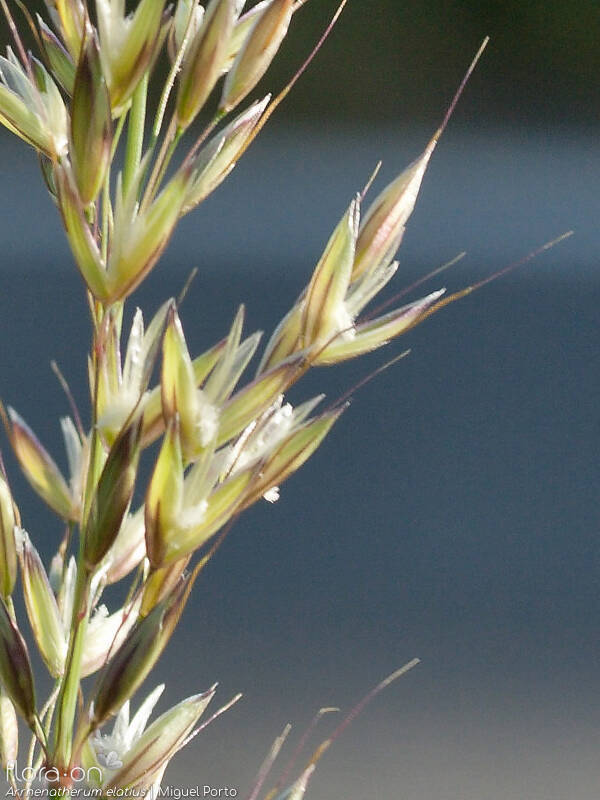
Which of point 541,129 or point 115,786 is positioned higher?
point 541,129

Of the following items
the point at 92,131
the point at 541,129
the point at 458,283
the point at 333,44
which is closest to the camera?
the point at 92,131

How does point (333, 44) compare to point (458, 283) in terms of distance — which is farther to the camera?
point (333, 44)

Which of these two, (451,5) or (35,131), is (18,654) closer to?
(35,131)

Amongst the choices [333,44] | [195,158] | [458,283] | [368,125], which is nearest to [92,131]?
[195,158]

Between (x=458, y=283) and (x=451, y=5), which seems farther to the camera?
(x=451, y=5)

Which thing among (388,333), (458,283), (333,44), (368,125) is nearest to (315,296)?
(388,333)

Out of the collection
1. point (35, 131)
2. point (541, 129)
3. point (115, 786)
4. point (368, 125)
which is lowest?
point (115, 786)

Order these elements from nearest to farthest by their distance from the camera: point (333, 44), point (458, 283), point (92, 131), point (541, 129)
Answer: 1. point (92, 131)
2. point (458, 283)
3. point (333, 44)
4. point (541, 129)

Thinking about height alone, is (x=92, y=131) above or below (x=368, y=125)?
below

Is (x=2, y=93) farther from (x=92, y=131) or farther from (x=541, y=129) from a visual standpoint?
(x=541, y=129)
